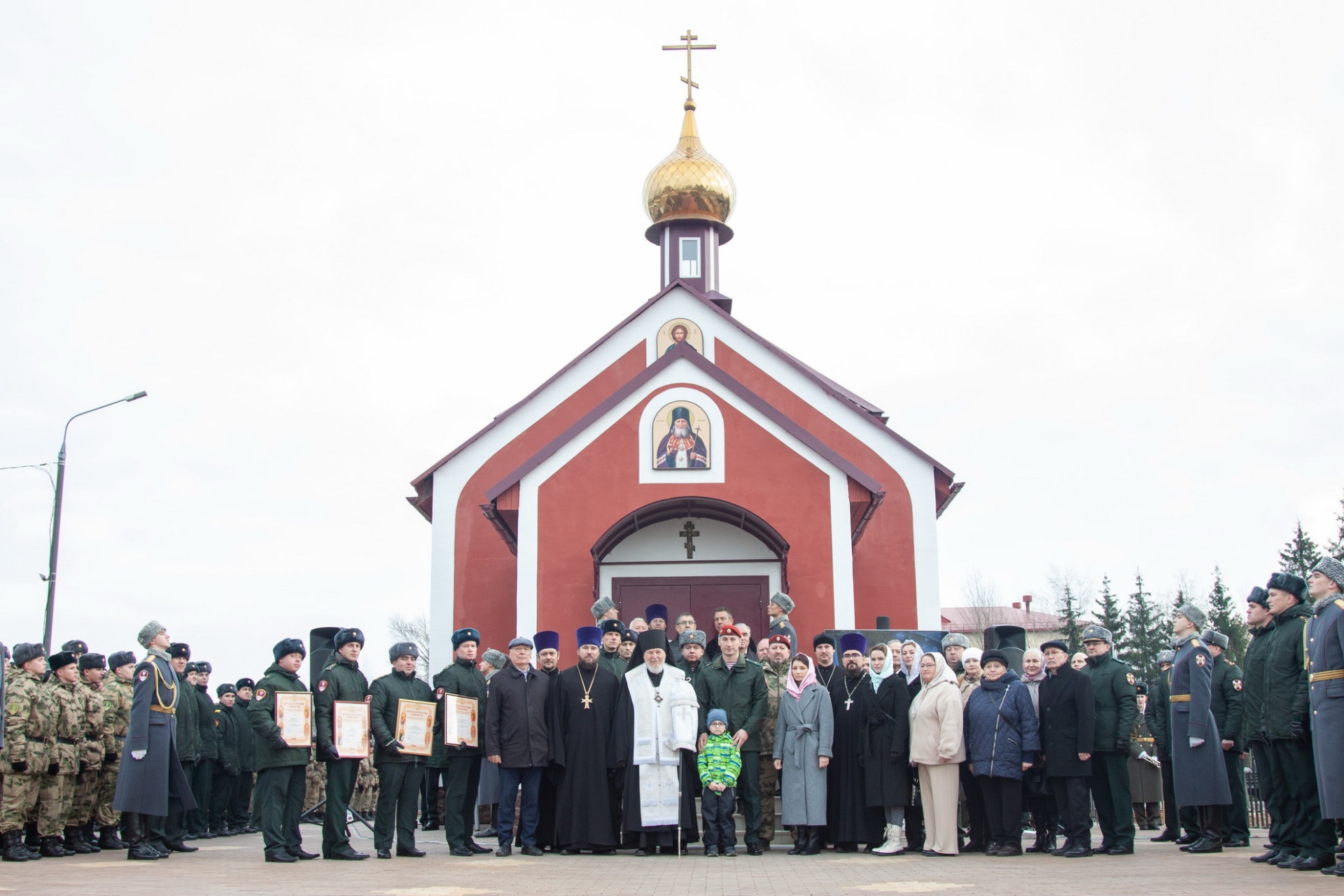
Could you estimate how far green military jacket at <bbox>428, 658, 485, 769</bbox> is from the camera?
10609 mm

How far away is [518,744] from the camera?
33.9 feet

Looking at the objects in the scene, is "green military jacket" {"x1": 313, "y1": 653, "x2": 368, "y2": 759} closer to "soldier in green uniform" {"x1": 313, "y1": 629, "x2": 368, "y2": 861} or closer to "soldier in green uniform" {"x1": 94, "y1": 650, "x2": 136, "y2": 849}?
"soldier in green uniform" {"x1": 313, "y1": 629, "x2": 368, "y2": 861}

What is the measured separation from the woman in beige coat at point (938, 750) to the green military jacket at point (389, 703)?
13.3 feet

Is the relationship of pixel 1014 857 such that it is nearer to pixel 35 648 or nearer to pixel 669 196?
pixel 35 648

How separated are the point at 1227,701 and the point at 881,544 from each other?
Answer: 9.54m

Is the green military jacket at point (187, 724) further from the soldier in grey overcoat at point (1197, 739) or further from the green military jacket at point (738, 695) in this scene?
the soldier in grey overcoat at point (1197, 739)

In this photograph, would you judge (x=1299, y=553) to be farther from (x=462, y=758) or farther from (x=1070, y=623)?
(x=462, y=758)

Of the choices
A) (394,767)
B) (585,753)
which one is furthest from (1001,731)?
(394,767)

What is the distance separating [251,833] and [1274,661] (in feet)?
35.4

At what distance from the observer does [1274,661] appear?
8812mm

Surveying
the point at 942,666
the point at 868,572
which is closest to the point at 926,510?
the point at 868,572

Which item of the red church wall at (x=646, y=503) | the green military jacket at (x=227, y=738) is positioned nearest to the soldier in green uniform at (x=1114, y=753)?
the red church wall at (x=646, y=503)

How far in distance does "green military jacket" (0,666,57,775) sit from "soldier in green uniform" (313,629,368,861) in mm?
2171

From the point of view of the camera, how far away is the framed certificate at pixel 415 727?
10070 mm
